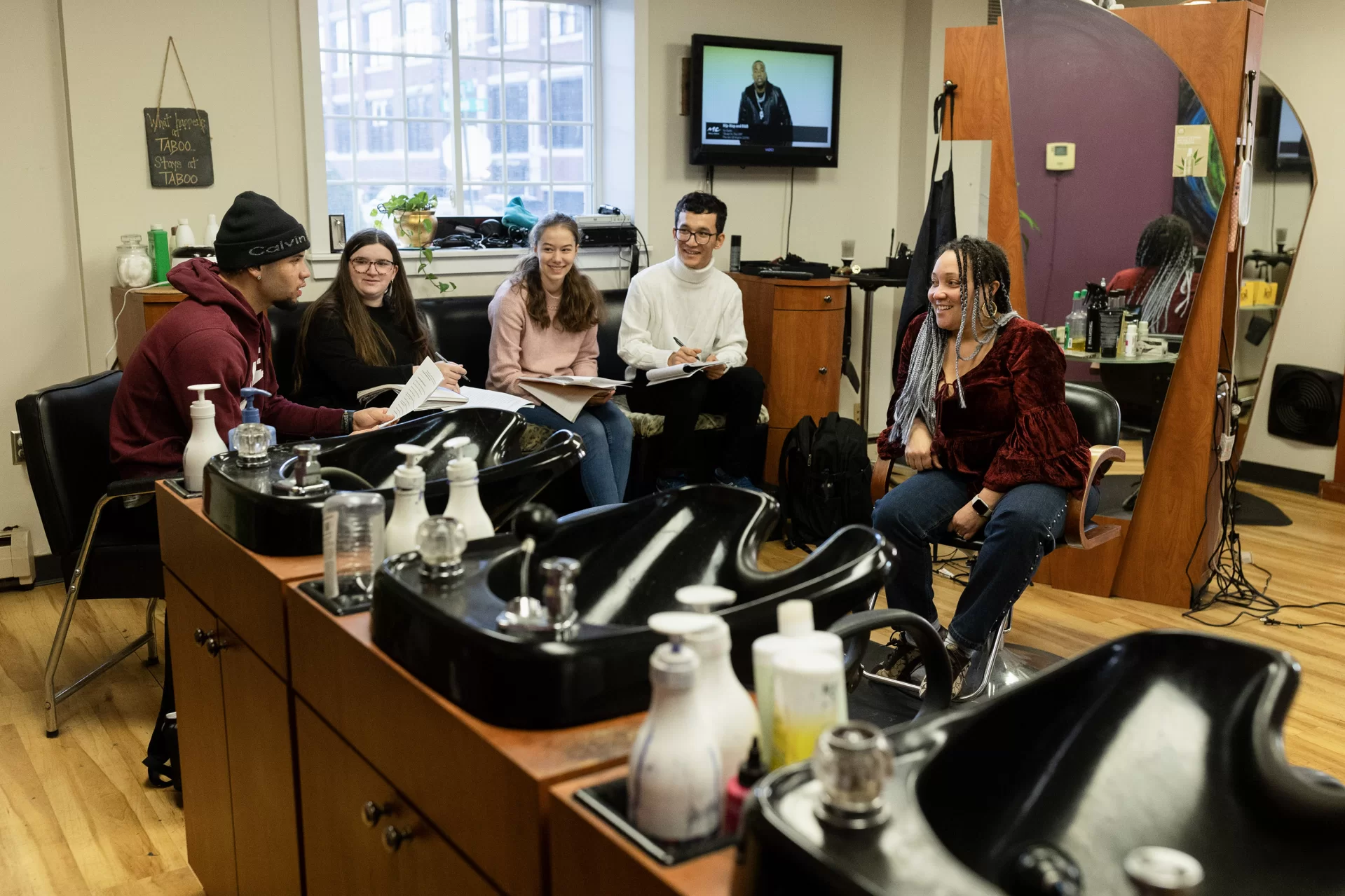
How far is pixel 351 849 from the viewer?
60.1 inches

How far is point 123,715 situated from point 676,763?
275 cm

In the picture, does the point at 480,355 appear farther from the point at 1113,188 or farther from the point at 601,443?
the point at 1113,188

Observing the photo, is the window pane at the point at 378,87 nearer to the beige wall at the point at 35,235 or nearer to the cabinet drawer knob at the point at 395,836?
the beige wall at the point at 35,235

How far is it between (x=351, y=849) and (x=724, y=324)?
12.1 feet

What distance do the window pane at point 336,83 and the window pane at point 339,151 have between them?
5 centimetres

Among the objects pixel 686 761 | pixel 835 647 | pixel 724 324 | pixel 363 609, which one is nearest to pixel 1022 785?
pixel 835 647

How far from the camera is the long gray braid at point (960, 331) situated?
Answer: 3166 millimetres

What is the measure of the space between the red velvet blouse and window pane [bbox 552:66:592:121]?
2.98 m

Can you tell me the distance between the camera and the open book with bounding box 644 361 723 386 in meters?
4.54

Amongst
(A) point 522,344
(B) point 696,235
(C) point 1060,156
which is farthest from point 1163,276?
(A) point 522,344

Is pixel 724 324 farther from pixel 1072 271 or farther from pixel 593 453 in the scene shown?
pixel 1072 271

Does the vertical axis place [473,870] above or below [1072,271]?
below

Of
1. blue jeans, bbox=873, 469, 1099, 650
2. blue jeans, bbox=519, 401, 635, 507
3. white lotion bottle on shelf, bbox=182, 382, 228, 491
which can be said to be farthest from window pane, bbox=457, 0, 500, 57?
white lotion bottle on shelf, bbox=182, 382, 228, 491

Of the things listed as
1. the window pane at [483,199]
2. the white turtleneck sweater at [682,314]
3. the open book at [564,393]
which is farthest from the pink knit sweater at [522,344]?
the window pane at [483,199]
